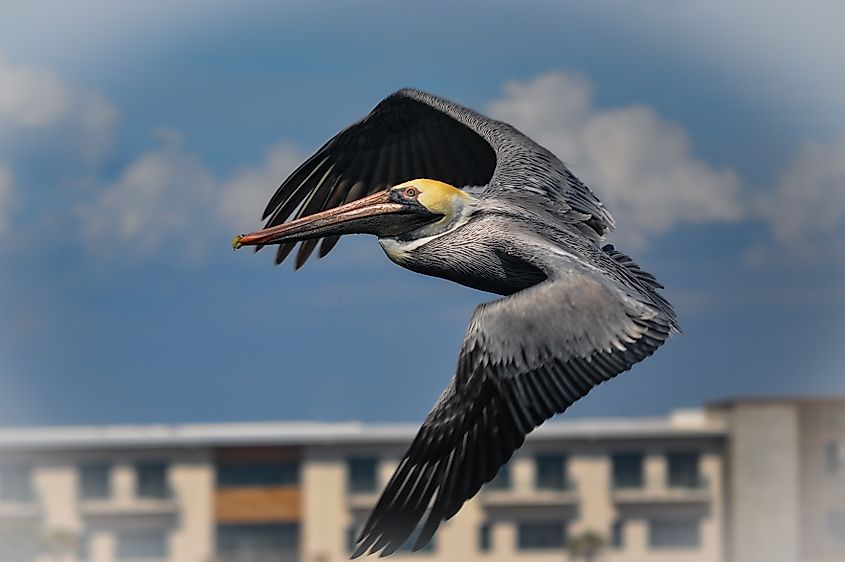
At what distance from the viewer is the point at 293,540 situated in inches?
2493

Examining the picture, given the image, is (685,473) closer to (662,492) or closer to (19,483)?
(662,492)

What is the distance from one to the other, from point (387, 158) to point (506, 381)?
251 inches

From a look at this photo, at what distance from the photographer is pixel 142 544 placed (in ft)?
214

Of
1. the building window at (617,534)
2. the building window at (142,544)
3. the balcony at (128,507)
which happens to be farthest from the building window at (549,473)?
the building window at (142,544)

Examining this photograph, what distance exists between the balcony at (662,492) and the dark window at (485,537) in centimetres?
522

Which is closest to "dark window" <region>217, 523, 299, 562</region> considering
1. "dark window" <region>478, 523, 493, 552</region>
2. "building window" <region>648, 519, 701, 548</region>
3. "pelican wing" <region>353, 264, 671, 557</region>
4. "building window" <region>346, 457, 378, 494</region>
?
"building window" <region>346, 457, 378, 494</region>

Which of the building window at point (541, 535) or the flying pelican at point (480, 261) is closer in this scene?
the flying pelican at point (480, 261)

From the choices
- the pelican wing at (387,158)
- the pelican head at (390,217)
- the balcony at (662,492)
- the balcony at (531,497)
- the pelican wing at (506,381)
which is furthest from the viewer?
the balcony at (662,492)

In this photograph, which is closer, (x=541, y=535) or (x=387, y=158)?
(x=387, y=158)

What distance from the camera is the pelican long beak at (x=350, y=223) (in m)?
15.6

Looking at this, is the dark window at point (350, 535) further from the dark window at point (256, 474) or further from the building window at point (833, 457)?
the building window at point (833, 457)

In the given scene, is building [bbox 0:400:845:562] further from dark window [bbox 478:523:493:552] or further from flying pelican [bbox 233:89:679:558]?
flying pelican [bbox 233:89:679:558]

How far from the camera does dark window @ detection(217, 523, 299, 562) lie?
2488 inches

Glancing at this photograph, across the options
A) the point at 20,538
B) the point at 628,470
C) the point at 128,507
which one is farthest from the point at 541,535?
the point at 20,538
